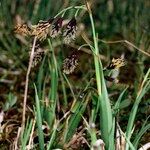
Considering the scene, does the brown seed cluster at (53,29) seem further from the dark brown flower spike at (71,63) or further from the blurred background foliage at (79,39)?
the blurred background foliage at (79,39)

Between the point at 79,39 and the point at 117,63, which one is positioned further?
the point at 79,39

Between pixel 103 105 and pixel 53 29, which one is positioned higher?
pixel 53 29

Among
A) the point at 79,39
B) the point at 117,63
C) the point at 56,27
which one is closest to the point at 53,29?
the point at 56,27

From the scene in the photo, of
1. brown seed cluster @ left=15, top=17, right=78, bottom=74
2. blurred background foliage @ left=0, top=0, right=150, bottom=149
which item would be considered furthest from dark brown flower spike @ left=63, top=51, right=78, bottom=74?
blurred background foliage @ left=0, top=0, right=150, bottom=149

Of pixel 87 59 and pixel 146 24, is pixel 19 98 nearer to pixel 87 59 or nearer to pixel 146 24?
pixel 87 59

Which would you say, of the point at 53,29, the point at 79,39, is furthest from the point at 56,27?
the point at 79,39

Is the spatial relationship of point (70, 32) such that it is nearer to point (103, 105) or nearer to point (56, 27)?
point (56, 27)

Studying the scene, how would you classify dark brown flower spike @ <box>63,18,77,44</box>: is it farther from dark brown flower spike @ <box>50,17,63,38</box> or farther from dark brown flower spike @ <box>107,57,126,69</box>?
dark brown flower spike @ <box>107,57,126,69</box>

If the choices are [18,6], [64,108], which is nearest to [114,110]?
[64,108]

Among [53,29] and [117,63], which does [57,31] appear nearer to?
[53,29]

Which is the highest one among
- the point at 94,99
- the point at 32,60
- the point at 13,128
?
the point at 32,60

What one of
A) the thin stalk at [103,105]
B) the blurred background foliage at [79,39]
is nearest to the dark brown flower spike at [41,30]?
the thin stalk at [103,105]
